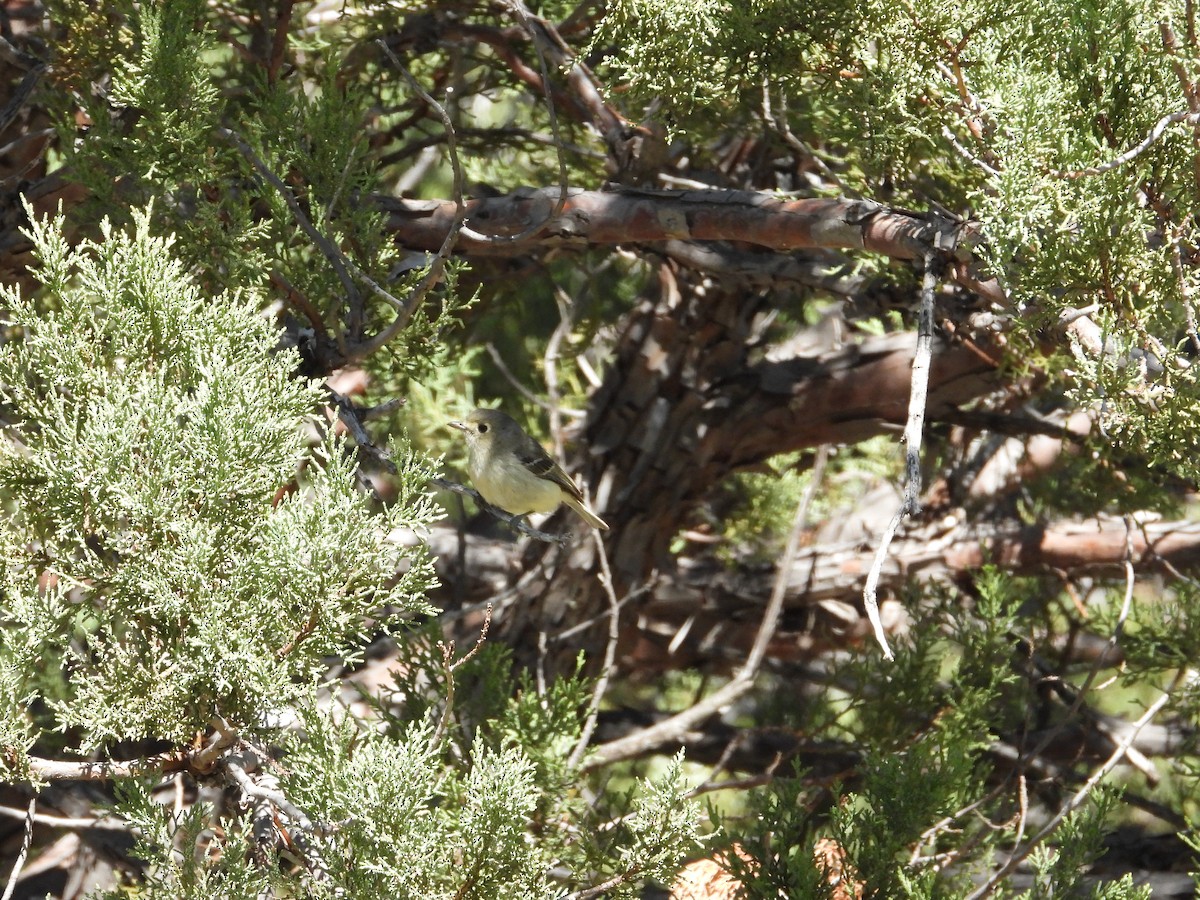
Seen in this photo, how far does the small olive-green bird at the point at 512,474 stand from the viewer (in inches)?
173

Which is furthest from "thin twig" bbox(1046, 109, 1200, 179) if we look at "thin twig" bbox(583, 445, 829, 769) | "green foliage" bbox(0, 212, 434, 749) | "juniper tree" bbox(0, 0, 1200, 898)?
"thin twig" bbox(583, 445, 829, 769)

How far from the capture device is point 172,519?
79.1 inches

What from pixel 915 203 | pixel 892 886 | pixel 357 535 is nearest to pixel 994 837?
pixel 892 886

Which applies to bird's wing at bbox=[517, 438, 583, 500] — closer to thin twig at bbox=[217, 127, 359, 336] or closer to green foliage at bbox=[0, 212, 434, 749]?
thin twig at bbox=[217, 127, 359, 336]

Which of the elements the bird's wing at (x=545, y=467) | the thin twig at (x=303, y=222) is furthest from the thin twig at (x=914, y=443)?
the bird's wing at (x=545, y=467)

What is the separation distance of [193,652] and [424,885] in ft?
2.04

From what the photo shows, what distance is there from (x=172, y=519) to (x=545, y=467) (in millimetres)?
2483

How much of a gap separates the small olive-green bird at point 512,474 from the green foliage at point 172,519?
2161mm

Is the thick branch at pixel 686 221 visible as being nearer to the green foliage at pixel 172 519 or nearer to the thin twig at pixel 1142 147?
the thin twig at pixel 1142 147

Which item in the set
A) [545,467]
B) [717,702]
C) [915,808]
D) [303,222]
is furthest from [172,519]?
[545,467]

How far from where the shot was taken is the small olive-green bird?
439 centimetres

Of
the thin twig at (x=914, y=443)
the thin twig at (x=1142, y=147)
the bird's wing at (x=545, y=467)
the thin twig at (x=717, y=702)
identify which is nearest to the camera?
the thin twig at (x=914, y=443)

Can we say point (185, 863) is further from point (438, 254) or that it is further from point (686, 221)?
point (686, 221)

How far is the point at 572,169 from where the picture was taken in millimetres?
4277
